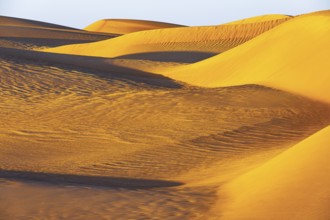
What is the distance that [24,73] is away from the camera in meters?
20.0

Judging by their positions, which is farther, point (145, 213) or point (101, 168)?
point (101, 168)

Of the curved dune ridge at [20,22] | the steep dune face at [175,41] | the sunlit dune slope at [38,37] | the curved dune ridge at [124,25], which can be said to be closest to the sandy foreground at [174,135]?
the steep dune face at [175,41]

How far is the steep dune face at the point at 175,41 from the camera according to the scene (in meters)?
40.0

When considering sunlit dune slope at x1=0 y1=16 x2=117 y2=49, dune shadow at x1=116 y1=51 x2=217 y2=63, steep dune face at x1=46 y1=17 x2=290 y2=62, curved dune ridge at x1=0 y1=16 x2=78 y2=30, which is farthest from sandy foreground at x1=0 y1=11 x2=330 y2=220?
curved dune ridge at x1=0 y1=16 x2=78 y2=30

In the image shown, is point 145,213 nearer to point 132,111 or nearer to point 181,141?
point 181,141

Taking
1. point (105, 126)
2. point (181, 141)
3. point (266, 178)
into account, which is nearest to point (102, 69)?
point (105, 126)

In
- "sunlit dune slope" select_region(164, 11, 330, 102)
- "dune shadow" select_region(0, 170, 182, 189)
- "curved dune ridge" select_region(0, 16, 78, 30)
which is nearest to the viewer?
"dune shadow" select_region(0, 170, 182, 189)

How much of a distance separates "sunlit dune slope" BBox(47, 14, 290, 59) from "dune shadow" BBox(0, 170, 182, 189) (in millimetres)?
29035

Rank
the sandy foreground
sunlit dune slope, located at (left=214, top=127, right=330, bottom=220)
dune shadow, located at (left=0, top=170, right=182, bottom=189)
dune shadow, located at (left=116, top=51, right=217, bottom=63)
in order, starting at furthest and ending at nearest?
1. dune shadow, located at (left=116, top=51, right=217, bottom=63)
2. dune shadow, located at (left=0, top=170, right=182, bottom=189)
3. the sandy foreground
4. sunlit dune slope, located at (left=214, top=127, right=330, bottom=220)

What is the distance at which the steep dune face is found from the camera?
40.0 m

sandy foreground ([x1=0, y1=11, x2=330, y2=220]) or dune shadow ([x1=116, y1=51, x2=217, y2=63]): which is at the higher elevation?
dune shadow ([x1=116, y1=51, x2=217, y2=63])

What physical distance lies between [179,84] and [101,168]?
10.2 metres

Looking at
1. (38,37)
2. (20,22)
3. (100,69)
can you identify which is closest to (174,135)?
(100,69)

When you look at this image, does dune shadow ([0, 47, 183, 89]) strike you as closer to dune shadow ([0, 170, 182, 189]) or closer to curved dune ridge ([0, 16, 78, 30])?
dune shadow ([0, 170, 182, 189])
